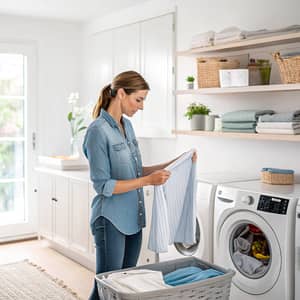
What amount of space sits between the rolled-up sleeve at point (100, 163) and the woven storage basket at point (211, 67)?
1.44 metres

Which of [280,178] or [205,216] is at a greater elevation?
[280,178]

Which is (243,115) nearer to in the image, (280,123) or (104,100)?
(280,123)

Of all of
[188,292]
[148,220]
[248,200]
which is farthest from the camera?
[148,220]

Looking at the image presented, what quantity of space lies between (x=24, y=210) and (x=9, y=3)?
2.17 m

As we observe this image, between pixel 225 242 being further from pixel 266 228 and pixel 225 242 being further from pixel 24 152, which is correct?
pixel 24 152

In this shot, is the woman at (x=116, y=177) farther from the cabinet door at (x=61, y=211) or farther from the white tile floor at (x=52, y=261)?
the cabinet door at (x=61, y=211)

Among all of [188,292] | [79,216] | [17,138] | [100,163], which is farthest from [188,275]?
[17,138]

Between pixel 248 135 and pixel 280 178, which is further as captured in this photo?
pixel 248 135

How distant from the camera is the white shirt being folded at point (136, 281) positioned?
90.4 inches

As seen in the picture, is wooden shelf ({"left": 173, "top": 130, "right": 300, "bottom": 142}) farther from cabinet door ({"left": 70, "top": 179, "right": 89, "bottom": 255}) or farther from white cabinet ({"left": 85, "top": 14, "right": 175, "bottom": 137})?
cabinet door ({"left": 70, "top": 179, "right": 89, "bottom": 255})

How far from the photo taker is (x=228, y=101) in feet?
13.5

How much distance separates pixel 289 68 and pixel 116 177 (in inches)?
51.0

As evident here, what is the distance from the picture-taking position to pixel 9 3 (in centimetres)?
498

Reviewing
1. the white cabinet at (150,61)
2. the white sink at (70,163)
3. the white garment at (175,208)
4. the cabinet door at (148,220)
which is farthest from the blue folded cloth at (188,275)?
the white sink at (70,163)
